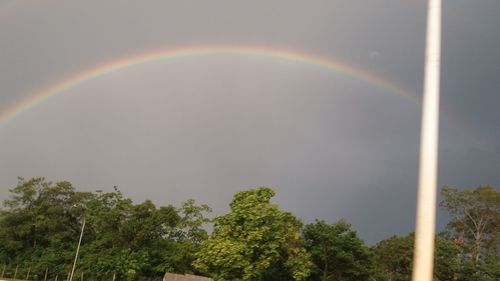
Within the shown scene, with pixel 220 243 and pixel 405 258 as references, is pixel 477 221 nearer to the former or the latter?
pixel 405 258

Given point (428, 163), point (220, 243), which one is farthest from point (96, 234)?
point (428, 163)

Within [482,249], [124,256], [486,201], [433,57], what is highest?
[486,201]

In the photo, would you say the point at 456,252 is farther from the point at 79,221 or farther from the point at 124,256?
the point at 79,221

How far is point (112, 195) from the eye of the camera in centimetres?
5522

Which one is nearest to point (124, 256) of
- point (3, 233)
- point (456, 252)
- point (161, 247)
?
point (161, 247)

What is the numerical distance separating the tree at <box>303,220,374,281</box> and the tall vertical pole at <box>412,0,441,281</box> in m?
31.8

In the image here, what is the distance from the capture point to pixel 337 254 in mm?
35719

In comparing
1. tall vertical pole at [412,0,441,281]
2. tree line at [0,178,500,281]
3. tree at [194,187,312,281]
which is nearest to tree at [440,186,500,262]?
tree line at [0,178,500,281]

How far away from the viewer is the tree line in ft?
101

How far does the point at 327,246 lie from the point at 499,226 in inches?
1003

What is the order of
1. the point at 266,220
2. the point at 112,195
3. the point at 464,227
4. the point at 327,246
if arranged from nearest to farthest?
the point at 266,220, the point at 327,246, the point at 464,227, the point at 112,195

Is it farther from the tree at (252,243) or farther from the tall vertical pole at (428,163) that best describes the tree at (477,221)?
the tall vertical pole at (428,163)

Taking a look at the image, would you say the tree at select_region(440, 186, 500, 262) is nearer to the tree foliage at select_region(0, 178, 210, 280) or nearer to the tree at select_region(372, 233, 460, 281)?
the tree at select_region(372, 233, 460, 281)

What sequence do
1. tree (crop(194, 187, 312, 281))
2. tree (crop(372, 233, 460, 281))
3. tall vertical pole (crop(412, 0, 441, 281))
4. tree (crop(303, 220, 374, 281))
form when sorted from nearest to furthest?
tall vertical pole (crop(412, 0, 441, 281)) < tree (crop(194, 187, 312, 281)) < tree (crop(303, 220, 374, 281)) < tree (crop(372, 233, 460, 281))
